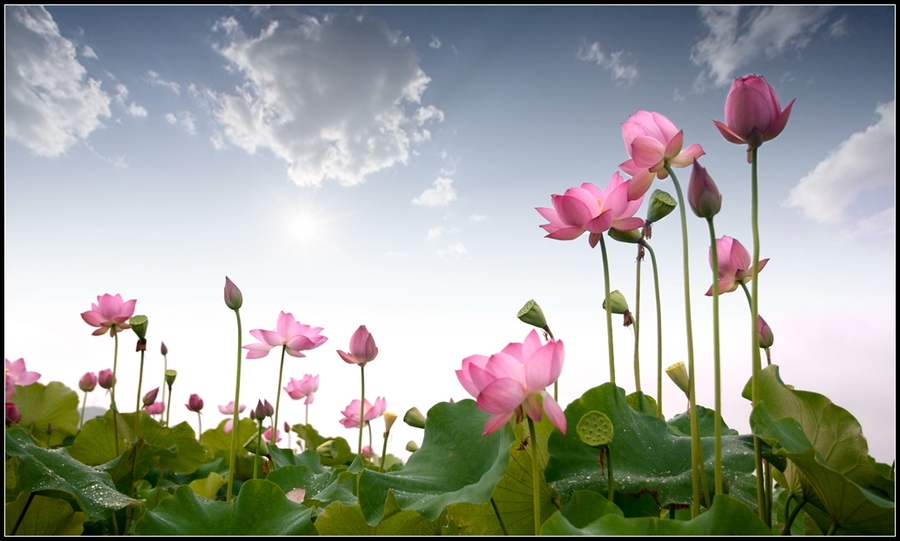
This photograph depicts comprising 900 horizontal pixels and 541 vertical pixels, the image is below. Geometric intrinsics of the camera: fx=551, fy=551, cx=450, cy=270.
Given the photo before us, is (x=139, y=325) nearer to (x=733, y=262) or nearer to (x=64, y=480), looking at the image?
(x=64, y=480)

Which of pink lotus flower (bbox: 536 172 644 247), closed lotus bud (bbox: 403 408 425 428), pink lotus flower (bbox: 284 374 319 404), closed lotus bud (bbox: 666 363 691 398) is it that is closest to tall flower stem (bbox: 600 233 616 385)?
pink lotus flower (bbox: 536 172 644 247)

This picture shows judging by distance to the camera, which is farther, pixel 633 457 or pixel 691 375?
pixel 633 457

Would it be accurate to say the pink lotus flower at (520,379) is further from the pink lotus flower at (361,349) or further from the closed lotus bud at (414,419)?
the pink lotus flower at (361,349)

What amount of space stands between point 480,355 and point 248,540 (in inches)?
16.8

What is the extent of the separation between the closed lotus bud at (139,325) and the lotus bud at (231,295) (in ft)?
1.70

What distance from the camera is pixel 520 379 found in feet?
2.81

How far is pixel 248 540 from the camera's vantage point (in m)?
0.72

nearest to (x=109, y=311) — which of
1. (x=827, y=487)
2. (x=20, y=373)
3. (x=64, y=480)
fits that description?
(x=64, y=480)

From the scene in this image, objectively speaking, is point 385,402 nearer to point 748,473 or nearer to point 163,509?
point 163,509

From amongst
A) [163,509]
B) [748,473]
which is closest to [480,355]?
[748,473]

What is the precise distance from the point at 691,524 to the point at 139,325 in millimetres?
1733

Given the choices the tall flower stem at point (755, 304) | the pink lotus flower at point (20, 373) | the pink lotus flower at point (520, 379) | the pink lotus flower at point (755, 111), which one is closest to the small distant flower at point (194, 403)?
the pink lotus flower at point (20, 373)

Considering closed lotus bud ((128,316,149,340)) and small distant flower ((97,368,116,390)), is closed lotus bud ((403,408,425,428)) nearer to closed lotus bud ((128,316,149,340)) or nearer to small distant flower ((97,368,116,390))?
closed lotus bud ((128,316,149,340))

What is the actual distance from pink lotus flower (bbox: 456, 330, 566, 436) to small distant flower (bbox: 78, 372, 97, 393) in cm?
322
